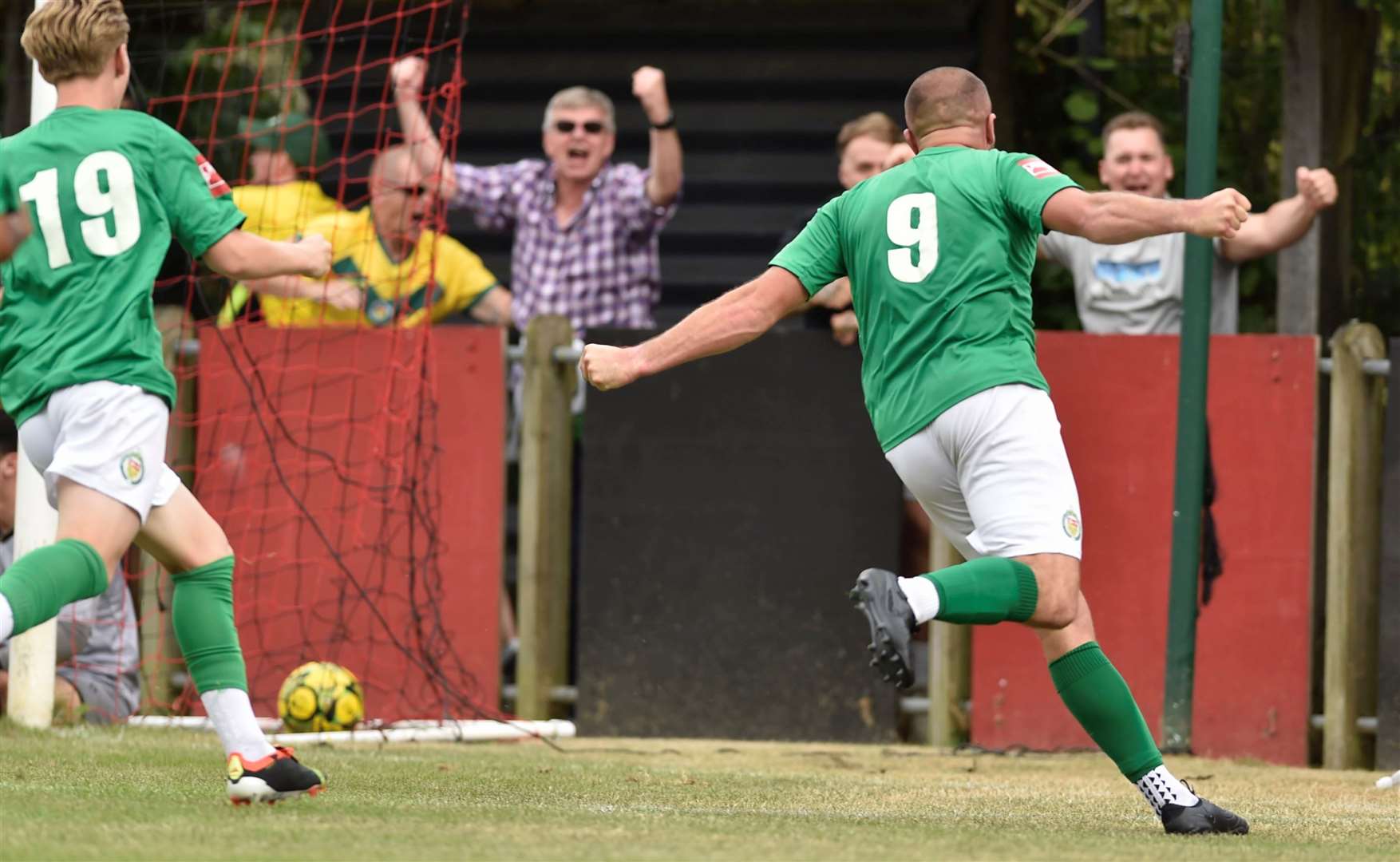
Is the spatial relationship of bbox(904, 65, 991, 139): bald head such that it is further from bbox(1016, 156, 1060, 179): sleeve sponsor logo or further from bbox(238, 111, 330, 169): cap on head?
bbox(238, 111, 330, 169): cap on head

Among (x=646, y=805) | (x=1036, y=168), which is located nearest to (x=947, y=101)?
(x=1036, y=168)

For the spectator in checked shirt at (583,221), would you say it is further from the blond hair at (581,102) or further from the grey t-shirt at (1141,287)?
the grey t-shirt at (1141,287)

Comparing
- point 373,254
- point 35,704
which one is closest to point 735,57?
point 373,254

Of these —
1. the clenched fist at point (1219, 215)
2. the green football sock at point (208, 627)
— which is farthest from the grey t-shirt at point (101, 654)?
the clenched fist at point (1219, 215)

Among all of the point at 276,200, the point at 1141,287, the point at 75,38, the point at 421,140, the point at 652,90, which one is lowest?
the point at 1141,287

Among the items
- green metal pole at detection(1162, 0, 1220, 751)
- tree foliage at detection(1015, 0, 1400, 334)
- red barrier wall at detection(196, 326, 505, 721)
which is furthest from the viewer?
tree foliage at detection(1015, 0, 1400, 334)

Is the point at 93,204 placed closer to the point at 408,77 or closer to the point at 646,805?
the point at 646,805

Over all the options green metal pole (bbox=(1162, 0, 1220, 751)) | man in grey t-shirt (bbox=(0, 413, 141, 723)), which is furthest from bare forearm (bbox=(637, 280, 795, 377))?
man in grey t-shirt (bbox=(0, 413, 141, 723))

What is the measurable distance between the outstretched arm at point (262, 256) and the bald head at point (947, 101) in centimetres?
159

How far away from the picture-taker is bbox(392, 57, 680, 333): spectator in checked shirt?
31.4 ft

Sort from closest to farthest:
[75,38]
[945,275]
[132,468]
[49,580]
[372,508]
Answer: [49,580], [132,468], [75,38], [945,275], [372,508]

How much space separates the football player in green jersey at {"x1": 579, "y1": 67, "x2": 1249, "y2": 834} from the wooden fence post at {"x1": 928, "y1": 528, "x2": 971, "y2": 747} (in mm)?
3070

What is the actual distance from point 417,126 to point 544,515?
1.80m

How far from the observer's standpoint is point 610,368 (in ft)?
18.0
